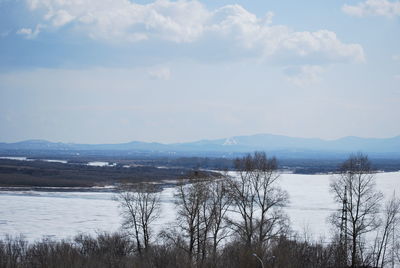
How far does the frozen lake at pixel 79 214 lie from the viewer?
1266 inches

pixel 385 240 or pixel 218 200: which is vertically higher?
pixel 218 200

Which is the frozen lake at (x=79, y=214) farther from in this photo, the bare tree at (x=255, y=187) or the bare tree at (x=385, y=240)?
the bare tree at (x=255, y=187)

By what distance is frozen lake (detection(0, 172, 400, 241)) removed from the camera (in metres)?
32.1

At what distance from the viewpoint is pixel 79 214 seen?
39875 millimetres

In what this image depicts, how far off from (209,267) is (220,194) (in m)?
4.06

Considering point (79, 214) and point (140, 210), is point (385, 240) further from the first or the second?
point (79, 214)

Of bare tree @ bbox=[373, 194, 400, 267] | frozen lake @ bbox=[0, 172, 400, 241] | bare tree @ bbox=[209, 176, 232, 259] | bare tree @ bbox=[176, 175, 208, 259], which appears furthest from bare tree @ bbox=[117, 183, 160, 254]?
bare tree @ bbox=[373, 194, 400, 267]

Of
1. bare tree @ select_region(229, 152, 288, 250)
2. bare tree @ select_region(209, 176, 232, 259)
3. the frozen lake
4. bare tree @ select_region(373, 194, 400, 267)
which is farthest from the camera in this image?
the frozen lake

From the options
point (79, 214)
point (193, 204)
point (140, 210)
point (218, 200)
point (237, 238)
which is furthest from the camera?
point (79, 214)

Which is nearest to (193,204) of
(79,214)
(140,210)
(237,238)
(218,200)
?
(218,200)

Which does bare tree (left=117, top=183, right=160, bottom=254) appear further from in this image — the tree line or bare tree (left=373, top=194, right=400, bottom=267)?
bare tree (left=373, top=194, right=400, bottom=267)

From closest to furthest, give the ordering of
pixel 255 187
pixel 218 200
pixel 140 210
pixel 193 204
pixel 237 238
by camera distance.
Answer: pixel 255 187 < pixel 193 204 < pixel 218 200 < pixel 237 238 < pixel 140 210

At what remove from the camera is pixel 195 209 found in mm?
21656

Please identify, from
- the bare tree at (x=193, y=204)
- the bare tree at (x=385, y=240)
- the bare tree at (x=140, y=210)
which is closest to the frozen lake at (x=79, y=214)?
the bare tree at (x=385, y=240)
